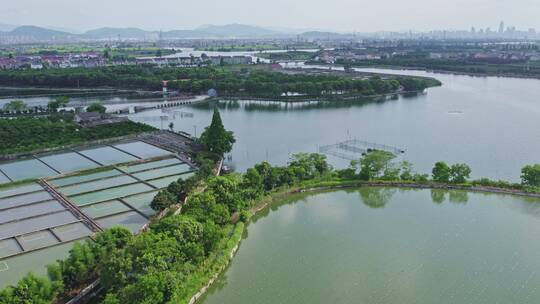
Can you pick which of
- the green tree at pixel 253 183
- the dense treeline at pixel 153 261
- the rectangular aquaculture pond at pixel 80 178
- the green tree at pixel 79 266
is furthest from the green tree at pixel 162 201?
the rectangular aquaculture pond at pixel 80 178

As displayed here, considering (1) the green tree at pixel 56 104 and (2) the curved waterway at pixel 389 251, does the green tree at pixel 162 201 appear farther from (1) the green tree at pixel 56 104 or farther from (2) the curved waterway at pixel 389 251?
(1) the green tree at pixel 56 104

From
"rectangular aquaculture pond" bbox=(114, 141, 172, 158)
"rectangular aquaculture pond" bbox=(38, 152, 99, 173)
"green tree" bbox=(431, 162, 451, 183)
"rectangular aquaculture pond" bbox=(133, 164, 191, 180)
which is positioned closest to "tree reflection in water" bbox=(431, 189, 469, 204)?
"green tree" bbox=(431, 162, 451, 183)

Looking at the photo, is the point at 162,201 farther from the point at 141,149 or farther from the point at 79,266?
the point at 141,149

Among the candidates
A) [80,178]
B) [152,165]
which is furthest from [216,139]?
[80,178]

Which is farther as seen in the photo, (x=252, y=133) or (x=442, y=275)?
(x=252, y=133)

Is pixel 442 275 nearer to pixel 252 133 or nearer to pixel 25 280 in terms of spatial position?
pixel 25 280

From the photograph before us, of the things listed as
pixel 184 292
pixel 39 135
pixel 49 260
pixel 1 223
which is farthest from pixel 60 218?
pixel 39 135

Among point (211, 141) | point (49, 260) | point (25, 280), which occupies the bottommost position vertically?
point (49, 260)
